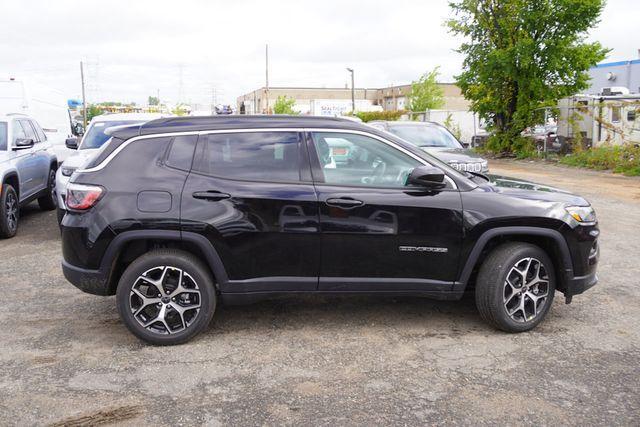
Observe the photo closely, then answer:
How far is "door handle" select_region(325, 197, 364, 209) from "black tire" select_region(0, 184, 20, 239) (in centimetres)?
609

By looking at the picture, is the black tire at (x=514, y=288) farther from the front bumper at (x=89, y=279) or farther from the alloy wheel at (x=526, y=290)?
the front bumper at (x=89, y=279)

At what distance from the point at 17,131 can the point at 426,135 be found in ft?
24.8

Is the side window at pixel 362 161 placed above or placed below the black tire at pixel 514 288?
above

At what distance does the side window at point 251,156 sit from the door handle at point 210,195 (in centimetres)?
17

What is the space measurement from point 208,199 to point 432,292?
1.89 metres

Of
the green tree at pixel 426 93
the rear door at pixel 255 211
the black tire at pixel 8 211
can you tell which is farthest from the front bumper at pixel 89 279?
the green tree at pixel 426 93

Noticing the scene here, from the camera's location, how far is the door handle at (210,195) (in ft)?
14.9

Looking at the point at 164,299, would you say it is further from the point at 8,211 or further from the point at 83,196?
the point at 8,211

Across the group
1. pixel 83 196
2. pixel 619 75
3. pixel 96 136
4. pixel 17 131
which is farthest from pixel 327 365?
pixel 619 75

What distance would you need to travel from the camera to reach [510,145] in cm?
2580

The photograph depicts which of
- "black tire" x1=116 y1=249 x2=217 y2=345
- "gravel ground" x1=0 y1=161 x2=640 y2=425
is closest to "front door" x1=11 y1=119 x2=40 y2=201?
"gravel ground" x1=0 y1=161 x2=640 y2=425

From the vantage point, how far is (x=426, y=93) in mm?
54250

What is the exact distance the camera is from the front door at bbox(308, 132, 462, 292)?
4617 mm

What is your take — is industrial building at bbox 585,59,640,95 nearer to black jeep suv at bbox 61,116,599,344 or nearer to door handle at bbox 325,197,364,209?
black jeep suv at bbox 61,116,599,344
